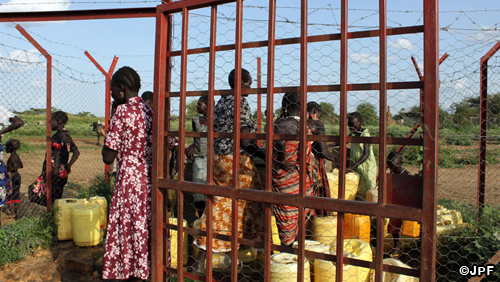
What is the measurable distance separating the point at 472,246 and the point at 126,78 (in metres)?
3.18

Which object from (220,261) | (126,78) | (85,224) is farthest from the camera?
(85,224)

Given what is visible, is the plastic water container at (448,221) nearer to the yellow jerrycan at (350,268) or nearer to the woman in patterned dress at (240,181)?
the yellow jerrycan at (350,268)

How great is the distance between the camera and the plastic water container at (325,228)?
3.79 metres

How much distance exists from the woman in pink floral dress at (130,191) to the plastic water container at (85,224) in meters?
1.53

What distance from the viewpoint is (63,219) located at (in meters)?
4.62

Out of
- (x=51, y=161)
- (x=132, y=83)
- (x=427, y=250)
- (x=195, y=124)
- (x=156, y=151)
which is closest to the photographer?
(x=427, y=250)

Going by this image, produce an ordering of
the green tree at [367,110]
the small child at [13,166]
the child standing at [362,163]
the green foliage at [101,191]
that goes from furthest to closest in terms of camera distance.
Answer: the small child at [13,166] < the green foliage at [101,191] < the child standing at [362,163] < the green tree at [367,110]

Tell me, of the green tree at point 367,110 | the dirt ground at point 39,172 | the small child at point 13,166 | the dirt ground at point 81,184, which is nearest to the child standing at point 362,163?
the dirt ground at point 81,184

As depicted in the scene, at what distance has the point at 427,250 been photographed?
1903mm

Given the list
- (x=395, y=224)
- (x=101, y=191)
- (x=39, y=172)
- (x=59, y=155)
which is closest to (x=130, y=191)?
(x=395, y=224)

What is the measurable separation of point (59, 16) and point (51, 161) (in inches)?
81.8

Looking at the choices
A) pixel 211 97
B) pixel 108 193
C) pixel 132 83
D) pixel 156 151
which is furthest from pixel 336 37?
pixel 108 193

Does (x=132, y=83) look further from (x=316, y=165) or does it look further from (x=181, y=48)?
(x=316, y=165)

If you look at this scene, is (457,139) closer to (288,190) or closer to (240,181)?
(288,190)
